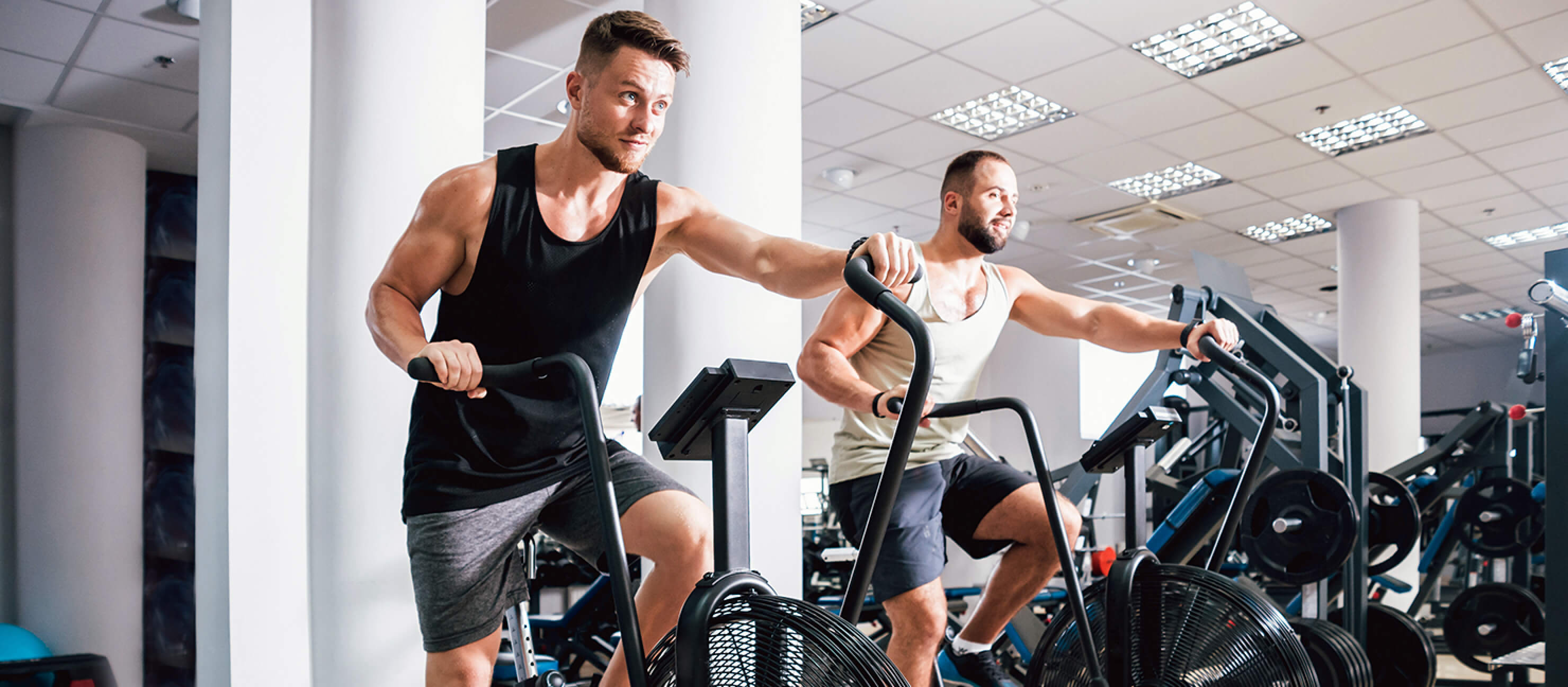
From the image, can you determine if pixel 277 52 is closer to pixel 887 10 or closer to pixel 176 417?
pixel 887 10

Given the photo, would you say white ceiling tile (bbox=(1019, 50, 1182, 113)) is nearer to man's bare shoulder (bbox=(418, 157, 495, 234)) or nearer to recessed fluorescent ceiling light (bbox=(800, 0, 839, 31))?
recessed fluorescent ceiling light (bbox=(800, 0, 839, 31))

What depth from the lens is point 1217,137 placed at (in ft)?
21.0

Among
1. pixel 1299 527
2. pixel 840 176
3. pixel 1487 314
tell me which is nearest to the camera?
pixel 1299 527

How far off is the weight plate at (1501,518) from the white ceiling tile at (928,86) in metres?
3.14

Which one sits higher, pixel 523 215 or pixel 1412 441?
pixel 523 215

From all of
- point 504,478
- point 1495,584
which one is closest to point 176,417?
point 504,478

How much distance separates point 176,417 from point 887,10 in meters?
4.35

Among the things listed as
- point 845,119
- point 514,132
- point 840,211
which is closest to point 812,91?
point 845,119

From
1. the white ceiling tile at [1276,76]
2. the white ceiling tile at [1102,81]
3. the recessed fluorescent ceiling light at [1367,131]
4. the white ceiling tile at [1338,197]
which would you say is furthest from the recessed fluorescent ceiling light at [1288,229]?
the white ceiling tile at [1102,81]

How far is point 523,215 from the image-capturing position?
1.67 meters

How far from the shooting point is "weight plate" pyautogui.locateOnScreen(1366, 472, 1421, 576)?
3.80 m

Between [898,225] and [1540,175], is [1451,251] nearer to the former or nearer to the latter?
[1540,175]

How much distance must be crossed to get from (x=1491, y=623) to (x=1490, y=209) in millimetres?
4846

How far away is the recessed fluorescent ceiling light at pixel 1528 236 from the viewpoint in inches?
339
